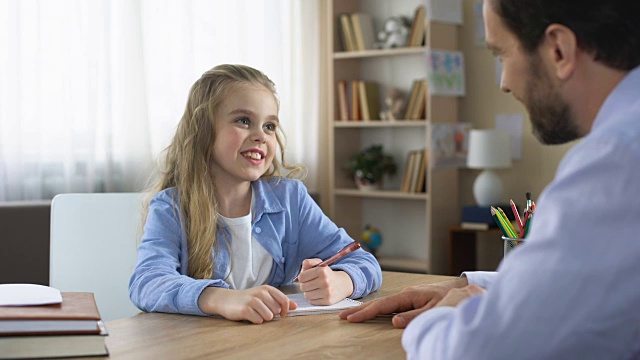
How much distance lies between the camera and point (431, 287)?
1.52 meters

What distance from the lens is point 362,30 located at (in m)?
5.32

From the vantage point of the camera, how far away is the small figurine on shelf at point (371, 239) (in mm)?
5312

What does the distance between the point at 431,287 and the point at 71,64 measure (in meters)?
2.93

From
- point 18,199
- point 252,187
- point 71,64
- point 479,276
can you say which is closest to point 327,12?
point 71,64

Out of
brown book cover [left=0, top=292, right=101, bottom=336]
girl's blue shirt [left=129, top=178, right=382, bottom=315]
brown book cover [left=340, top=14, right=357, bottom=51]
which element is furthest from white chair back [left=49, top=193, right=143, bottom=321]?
brown book cover [left=340, top=14, right=357, bottom=51]

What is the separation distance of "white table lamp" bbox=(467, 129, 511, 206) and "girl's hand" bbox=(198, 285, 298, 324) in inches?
132

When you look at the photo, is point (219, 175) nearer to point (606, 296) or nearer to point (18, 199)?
point (606, 296)

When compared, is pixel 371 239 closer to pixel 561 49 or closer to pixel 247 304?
pixel 247 304

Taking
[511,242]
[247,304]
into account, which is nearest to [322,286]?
[247,304]

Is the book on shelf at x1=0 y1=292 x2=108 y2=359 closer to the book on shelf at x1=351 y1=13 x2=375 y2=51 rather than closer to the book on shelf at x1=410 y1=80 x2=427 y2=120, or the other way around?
the book on shelf at x1=410 y1=80 x2=427 y2=120

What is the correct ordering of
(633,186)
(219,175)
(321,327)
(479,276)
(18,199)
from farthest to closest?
(18,199), (219,175), (479,276), (321,327), (633,186)

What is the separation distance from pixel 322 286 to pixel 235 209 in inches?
18.9

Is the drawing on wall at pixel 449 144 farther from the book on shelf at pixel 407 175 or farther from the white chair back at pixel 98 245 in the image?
the white chair back at pixel 98 245

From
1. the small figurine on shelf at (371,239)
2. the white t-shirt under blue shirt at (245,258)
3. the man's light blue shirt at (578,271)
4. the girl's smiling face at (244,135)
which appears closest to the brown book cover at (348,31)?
the small figurine on shelf at (371,239)
